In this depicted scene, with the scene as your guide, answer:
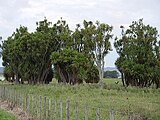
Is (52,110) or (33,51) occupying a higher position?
(33,51)

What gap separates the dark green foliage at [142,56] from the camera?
1837 inches

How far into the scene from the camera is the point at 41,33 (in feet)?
177

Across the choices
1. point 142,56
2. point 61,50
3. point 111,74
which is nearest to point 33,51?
point 61,50

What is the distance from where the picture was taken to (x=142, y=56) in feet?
155

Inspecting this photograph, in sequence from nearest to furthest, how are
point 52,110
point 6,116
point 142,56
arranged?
point 6,116
point 52,110
point 142,56

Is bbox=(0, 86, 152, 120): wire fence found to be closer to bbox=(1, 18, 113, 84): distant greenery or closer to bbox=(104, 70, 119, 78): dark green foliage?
bbox=(1, 18, 113, 84): distant greenery

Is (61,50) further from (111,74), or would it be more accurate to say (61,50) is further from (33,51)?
(111,74)

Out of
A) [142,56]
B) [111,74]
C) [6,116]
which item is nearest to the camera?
[6,116]

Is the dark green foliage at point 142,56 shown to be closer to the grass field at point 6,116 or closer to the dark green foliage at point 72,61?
the dark green foliage at point 72,61

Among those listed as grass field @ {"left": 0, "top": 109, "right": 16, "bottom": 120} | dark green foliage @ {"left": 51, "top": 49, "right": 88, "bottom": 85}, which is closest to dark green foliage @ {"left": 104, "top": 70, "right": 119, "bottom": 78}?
dark green foliage @ {"left": 51, "top": 49, "right": 88, "bottom": 85}

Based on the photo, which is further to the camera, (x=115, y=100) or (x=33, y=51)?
(x=33, y=51)

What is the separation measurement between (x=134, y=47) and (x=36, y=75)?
19136 millimetres

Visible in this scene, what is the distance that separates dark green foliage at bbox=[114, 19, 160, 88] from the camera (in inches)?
1837

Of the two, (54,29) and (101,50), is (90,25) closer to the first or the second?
(101,50)
